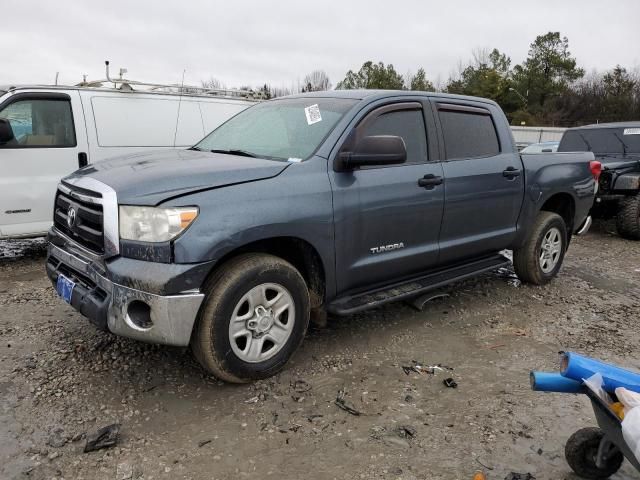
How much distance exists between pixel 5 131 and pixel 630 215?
8570mm

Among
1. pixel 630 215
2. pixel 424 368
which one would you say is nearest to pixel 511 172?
pixel 424 368

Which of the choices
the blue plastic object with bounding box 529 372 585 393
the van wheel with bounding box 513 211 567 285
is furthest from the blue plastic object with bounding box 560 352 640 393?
the van wheel with bounding box 513 211 567 285

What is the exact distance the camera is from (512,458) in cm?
261

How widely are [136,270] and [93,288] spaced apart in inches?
17.0

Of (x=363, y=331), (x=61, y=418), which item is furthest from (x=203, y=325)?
(x=363, y=331)

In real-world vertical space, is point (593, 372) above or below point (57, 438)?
above

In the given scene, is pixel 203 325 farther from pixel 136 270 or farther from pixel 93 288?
pixel 93 288

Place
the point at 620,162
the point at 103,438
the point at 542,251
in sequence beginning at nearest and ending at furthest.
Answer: the point at 103,438 → the point at 542,251 → the point at 620,162

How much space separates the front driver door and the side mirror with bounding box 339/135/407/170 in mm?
116

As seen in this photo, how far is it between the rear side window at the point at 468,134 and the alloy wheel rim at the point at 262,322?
191cm

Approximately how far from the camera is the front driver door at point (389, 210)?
342cm

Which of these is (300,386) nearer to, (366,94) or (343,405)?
(343,405)

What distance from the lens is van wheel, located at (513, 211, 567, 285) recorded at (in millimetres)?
5129

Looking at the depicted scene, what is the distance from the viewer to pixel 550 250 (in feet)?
A: 17.7
